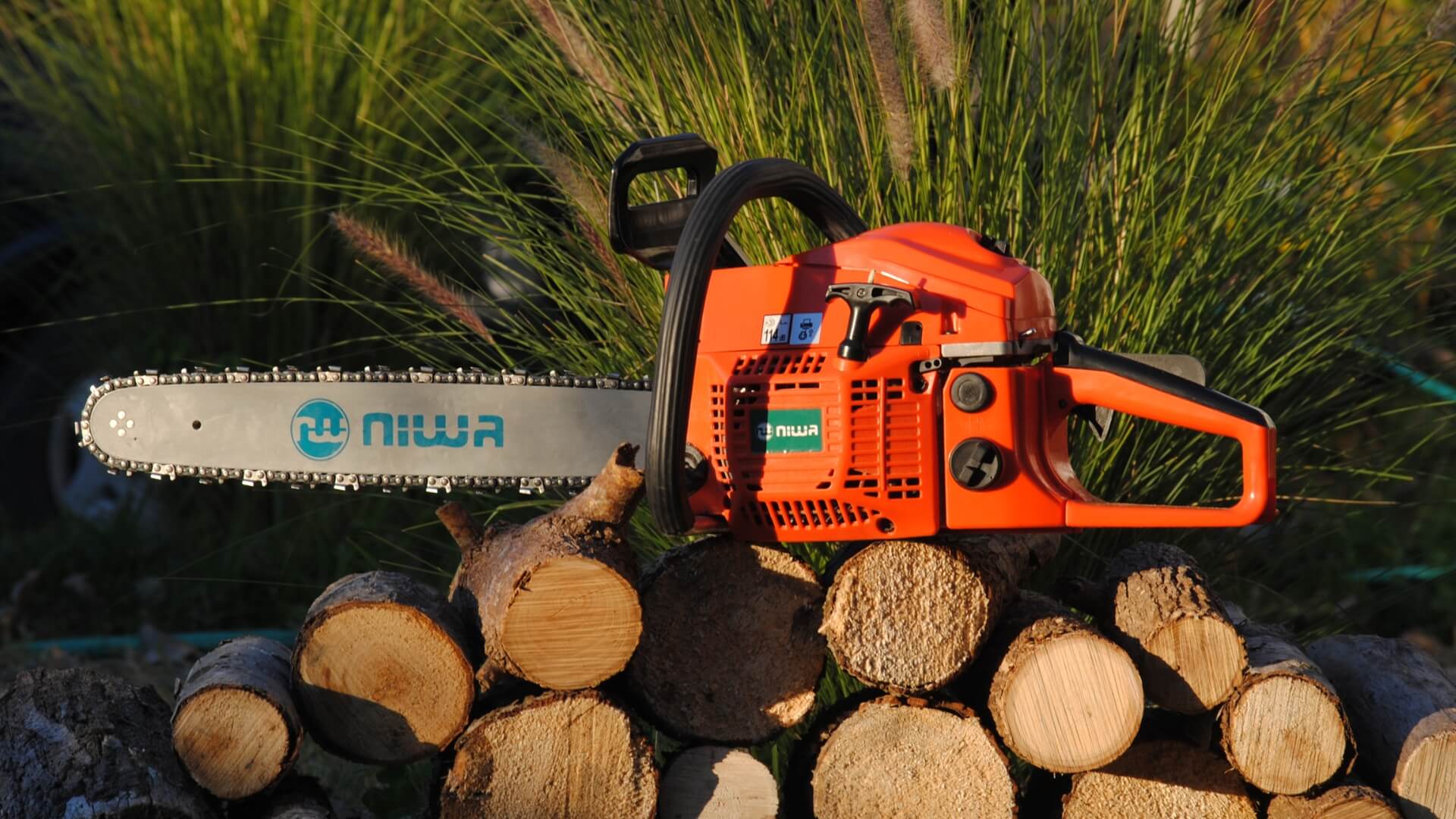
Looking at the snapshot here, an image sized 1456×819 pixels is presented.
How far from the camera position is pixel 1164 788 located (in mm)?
2393

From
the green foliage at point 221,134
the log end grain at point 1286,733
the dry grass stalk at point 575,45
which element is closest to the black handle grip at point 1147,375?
the log end grain at point 1286,733

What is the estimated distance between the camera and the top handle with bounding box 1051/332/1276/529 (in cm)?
216

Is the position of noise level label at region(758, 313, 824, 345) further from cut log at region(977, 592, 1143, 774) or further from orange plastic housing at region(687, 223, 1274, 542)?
cut log at region(977, 592, 1143, 774)

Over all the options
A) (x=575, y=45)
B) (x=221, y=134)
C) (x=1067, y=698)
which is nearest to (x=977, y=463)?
(x=1067, y=698)

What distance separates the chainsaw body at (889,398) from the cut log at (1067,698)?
192 mm

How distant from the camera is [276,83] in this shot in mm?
4477

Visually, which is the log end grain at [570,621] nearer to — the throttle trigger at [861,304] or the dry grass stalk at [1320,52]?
the throttle trigger at [861,304]

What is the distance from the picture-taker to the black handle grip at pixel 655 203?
2320mm

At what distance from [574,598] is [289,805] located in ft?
1.99

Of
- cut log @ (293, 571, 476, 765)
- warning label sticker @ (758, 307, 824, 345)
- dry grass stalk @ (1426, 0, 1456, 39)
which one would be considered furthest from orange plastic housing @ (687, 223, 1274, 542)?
dry grass stalk @ (1426, 0, 1456, 39)

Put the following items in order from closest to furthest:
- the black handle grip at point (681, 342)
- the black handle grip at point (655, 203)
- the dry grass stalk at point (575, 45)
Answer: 1. the black handle grip at point (681, 342)
2. the black handle grip at point (655, 203)
3. the dry grass stalk at point (575, 45)

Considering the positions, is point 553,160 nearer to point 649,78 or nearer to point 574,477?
point 649,78

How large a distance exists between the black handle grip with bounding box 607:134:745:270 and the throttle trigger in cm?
31

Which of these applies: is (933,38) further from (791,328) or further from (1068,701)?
(1068,701)
